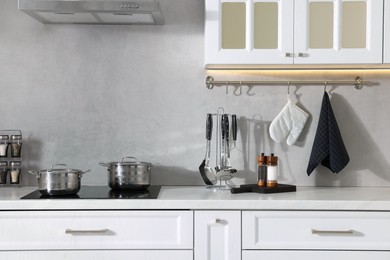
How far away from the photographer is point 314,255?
2664 mm

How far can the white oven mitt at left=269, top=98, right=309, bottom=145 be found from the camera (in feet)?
10.6

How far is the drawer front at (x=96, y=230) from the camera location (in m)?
2.64

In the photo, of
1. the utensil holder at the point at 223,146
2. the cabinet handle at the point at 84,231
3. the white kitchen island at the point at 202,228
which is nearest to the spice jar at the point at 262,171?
the utensil holder at the point at 223,146

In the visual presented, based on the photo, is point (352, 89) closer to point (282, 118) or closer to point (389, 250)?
point (282, 118)

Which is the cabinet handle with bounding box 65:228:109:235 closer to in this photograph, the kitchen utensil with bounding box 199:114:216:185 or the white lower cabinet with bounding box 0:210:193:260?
the white lower cabinet with bounding box 0:210:193:260

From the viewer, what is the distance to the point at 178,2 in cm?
329

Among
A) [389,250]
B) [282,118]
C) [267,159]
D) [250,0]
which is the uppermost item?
[250,0]

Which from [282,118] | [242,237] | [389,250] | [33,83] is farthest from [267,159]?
[33,83]

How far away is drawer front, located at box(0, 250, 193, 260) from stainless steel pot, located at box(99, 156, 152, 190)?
1.32 ft

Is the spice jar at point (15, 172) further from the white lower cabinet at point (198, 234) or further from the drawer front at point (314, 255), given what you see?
the drawer front at point (314, 255)

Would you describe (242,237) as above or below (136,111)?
below

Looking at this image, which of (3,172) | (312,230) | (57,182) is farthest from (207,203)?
(3,172)

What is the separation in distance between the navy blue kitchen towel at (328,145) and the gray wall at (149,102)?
0.32 ft

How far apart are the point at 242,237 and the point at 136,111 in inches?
40.0
